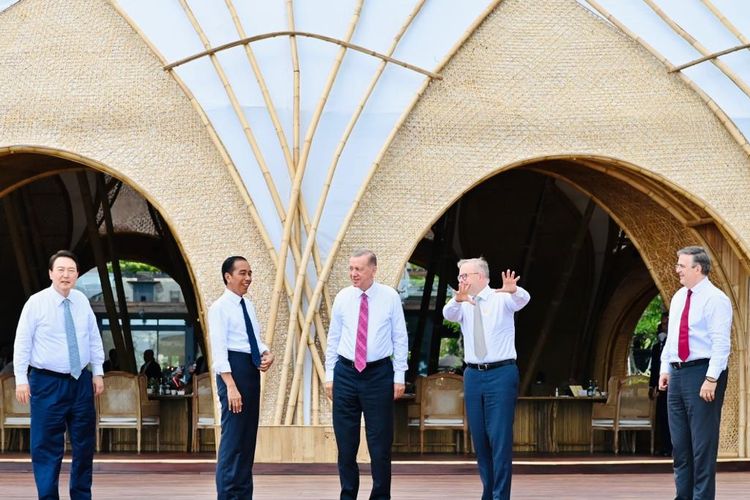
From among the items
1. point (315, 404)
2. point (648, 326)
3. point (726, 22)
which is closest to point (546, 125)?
point (726, 22)

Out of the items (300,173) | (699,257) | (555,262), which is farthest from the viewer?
(555,262)

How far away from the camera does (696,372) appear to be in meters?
6.08

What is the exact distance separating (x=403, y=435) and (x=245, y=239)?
9.54 feet

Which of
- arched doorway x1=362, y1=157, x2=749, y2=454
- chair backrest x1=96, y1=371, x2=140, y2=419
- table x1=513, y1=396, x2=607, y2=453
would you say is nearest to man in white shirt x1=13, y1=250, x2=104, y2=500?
chair backrest x1=96, y1=371, x2=140, y2=419

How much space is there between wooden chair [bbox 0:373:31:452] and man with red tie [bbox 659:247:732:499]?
21.1 ft

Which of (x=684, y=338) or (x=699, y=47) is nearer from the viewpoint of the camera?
(x=684, y=338)

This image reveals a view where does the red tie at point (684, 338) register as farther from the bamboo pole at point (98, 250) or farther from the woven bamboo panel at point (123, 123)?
the bamboo pole at point (98, 250)

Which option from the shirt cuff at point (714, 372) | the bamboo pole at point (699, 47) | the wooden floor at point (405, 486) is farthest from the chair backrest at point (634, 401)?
the shirt cuff at point (714, 372)

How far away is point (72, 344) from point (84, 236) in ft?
35.1

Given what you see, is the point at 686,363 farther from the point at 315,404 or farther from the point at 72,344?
the point at 315,404

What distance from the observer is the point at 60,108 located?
30.5 feet

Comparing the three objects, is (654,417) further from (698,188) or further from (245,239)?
(245,239)

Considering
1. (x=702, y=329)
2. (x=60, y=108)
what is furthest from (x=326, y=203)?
(x=702, y=329)

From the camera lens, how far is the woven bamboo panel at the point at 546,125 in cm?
930
